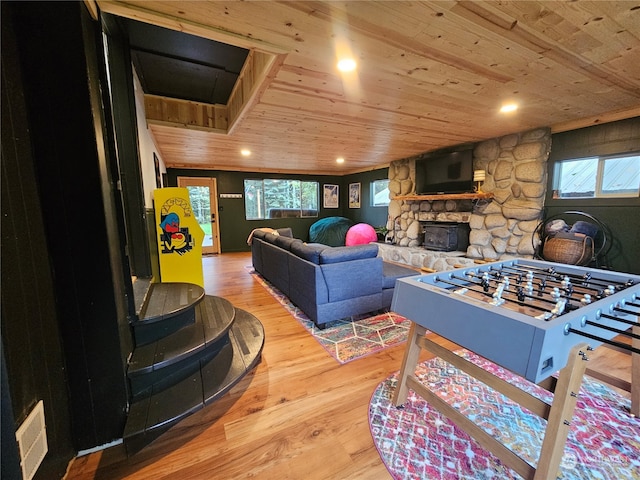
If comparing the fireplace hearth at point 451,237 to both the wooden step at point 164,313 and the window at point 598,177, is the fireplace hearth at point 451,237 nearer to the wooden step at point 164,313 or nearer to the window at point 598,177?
the window at point 598,177

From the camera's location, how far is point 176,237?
2.62m

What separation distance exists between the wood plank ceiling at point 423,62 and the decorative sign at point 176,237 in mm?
1201

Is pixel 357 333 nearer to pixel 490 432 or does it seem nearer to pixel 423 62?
pixel 490 432

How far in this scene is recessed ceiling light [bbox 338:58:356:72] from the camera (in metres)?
1.81

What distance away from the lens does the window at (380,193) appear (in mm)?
6781

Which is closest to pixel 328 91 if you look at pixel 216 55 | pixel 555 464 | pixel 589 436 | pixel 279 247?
pixel 216 55

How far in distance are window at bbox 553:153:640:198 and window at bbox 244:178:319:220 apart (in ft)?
19.2

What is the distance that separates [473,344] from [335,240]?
5892 millimetres

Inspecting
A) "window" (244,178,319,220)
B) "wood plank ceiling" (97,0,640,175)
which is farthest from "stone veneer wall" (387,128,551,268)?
"window" (244,178,319,220)

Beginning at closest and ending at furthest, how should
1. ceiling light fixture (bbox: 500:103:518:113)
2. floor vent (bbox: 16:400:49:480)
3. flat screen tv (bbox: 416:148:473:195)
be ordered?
1. floor vent (bbox: 16:400:49:480)
2. ceiling light fixture (bbox: 500:103:518:113)
3. flat screen tv (bbox: 416:148:473:195)

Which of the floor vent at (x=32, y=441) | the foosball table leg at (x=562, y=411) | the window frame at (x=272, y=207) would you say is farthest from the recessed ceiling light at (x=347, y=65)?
the window frame at (x=272, y=207)

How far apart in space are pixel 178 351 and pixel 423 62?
2518 millimetres

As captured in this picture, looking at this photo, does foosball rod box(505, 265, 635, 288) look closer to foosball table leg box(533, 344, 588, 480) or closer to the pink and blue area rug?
the pink and blue area rug

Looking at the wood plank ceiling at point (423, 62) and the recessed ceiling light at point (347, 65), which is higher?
the wood plank ceiling at point (423, 62)
